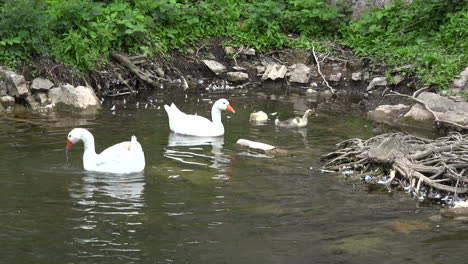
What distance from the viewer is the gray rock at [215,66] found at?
18.5m

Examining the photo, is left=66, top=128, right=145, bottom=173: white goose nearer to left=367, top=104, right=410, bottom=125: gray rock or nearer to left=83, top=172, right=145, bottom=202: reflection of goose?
left=83, top=172, right=145, bottom=202: reflection of goose

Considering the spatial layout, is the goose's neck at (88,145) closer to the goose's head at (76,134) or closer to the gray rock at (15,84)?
the goose's head at (76,134)

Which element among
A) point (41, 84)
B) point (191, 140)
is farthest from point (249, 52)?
point (191, 140)

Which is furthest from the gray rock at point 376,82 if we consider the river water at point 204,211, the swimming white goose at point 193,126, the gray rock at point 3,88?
the gray rock at point 3,88

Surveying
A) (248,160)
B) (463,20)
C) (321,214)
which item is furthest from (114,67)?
(321,214)

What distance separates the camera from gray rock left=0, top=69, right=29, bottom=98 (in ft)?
50.0

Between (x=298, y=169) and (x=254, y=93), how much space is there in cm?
697

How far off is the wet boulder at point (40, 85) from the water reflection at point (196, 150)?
12.2 ft

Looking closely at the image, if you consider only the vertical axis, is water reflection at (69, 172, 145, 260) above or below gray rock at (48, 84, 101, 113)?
below

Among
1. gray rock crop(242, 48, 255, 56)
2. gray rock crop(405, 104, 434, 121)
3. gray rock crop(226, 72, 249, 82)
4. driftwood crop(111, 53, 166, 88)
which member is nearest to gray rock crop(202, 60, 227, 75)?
gray rock crop(226, 72, 249, 82)

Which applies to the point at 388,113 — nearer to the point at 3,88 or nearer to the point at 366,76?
the point at 366,76

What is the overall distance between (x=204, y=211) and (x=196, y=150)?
339cm

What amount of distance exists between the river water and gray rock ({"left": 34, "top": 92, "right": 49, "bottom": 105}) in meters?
2.46

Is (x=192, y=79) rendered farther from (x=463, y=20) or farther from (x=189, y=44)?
(x=463, y=20)
